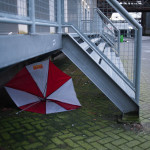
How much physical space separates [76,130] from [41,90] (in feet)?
4.29

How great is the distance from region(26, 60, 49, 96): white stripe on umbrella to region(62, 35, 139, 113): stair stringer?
0.56 metres

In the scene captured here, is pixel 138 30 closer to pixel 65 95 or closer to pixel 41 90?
pixel 65 95

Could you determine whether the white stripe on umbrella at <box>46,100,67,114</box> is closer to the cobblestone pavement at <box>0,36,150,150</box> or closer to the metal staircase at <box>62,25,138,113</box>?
the cobblestone pavement at <box>0,36,150,150</box>

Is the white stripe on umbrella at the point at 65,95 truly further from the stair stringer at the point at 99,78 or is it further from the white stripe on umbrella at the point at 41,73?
the stair stringer at the point at 99,78

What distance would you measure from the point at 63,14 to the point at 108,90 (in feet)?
5.70

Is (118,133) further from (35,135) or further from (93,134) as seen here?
(35,135)

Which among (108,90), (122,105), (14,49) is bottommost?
(122,105)

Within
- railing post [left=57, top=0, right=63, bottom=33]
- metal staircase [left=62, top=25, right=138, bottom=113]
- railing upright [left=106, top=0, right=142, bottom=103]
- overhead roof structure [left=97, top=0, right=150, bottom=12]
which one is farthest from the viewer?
overhead roof structure [left=97, top=0, right=150, bottom=12]

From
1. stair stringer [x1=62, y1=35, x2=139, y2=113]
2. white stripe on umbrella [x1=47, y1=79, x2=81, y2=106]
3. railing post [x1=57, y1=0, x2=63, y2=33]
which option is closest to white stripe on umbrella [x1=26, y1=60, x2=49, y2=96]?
white stripe on umbrella [x1=47, y1=79, x2=81, y2=106]

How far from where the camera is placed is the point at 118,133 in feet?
12.3

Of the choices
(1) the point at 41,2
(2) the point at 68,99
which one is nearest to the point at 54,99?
(2) the point at 68,99

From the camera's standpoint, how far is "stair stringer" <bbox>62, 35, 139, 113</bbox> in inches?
169

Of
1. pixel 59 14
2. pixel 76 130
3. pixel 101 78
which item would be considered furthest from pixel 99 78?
pixel 59 14

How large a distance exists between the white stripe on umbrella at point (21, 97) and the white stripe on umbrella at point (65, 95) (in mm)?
341
